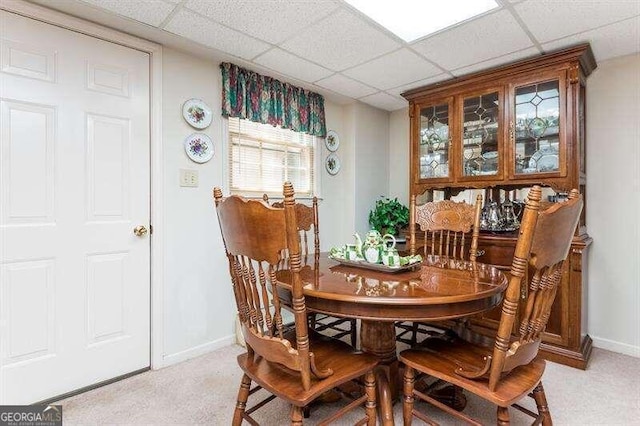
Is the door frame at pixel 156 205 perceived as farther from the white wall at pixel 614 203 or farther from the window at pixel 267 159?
the white wall at pixel 614 203

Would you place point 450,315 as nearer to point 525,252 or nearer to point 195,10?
point 525,252

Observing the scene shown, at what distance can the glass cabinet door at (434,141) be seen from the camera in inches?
120

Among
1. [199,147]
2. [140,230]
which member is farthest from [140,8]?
[140,230]

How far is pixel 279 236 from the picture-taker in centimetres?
113

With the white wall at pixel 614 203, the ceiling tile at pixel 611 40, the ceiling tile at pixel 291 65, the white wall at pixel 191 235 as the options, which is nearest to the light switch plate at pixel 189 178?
the white wall at pixel 191 235

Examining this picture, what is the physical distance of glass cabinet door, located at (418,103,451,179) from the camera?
3.06 m

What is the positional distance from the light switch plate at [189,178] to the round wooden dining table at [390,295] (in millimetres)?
1160

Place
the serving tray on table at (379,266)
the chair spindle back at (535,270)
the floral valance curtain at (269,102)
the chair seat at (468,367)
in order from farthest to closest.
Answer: the floral valance curtain at (269,102) → the serving tray on table at (379,266) → the chair seat at (468,367) → the chair spindle back at (535,270)

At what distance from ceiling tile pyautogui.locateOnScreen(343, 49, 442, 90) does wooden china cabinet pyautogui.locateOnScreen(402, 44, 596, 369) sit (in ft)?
0.92

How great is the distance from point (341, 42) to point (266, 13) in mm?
567

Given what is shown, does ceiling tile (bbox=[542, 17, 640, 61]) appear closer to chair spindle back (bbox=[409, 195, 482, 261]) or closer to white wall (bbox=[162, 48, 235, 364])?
chair spindle back (bbox=[409, 195, 482, 261])

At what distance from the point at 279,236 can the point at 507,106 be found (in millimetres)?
2409

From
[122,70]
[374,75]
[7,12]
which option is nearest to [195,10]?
[122,70]

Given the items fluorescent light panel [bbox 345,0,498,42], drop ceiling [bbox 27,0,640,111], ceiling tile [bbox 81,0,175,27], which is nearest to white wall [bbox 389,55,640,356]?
drop ceiling [bbox 27,0,640,111]
